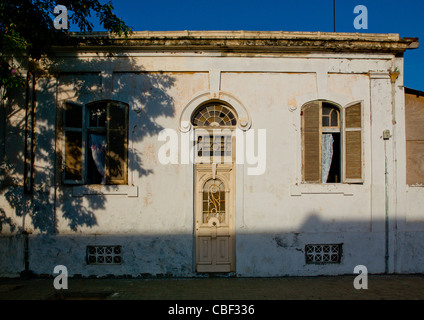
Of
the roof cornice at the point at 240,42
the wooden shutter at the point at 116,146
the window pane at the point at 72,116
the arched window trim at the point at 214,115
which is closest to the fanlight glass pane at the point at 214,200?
the arched window trim at the point at 214,115

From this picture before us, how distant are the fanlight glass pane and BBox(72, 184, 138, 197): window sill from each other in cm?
160

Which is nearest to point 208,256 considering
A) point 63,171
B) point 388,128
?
point 63,171

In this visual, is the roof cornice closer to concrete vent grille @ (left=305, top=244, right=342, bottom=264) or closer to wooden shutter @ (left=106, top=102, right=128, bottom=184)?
wooden shutter @ (left=106, top=102, right=128, bottom=184)

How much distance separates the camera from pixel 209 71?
7.61m

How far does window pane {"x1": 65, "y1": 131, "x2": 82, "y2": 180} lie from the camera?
294 inches

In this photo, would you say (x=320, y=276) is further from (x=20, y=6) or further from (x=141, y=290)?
(x=20, y=6)

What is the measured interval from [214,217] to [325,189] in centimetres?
260

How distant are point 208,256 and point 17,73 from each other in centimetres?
598

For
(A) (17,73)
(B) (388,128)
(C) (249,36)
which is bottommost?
(B) (388,128)

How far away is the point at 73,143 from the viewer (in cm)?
755

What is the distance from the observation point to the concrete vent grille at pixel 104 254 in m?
7.38

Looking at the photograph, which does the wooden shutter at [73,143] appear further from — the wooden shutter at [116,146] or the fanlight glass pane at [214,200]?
the fanlight glass pane at [214,200]

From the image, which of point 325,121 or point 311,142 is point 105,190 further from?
point 325,121

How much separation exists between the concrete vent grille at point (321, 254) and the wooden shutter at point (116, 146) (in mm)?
4473
